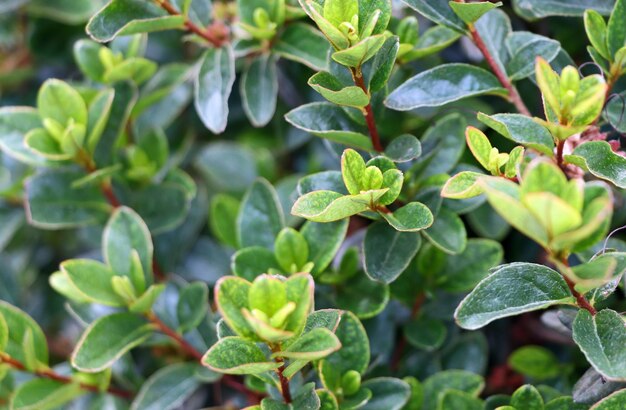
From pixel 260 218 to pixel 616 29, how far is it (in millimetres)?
592

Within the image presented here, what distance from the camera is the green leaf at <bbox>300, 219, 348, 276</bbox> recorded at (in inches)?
40.5

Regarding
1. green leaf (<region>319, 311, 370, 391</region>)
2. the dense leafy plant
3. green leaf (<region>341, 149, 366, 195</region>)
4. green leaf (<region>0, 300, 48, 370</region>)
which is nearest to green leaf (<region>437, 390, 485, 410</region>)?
the dense leafy plant

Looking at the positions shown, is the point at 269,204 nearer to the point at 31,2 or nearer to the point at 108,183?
the point at 108,183

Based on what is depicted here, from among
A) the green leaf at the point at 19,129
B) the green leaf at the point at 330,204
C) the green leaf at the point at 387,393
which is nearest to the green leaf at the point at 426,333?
the green leaf at the point at 387,393

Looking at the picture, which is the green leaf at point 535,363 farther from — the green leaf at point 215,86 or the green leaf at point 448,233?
the green leaf at point 215,86

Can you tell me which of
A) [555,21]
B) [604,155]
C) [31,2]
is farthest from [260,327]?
[31,2]

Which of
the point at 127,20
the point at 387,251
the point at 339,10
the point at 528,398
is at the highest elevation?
the point at 339,10

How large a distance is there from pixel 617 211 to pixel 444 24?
0.45m

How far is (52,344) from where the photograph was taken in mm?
1635

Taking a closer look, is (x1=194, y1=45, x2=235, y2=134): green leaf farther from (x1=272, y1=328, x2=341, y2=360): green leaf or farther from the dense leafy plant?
(x1=272, y1=328, x2=341, y2=360): green leaf

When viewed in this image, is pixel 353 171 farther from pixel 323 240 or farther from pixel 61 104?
pixel 61 104

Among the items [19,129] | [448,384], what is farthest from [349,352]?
[19,129]

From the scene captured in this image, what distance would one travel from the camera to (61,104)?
120 centimetres

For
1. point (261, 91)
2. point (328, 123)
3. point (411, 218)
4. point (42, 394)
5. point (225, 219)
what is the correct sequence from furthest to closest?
1. point (225, 219)
2. point (261, 91)
3. point (42, 394)
4. point (328, 123)
5. point (411, 218)
